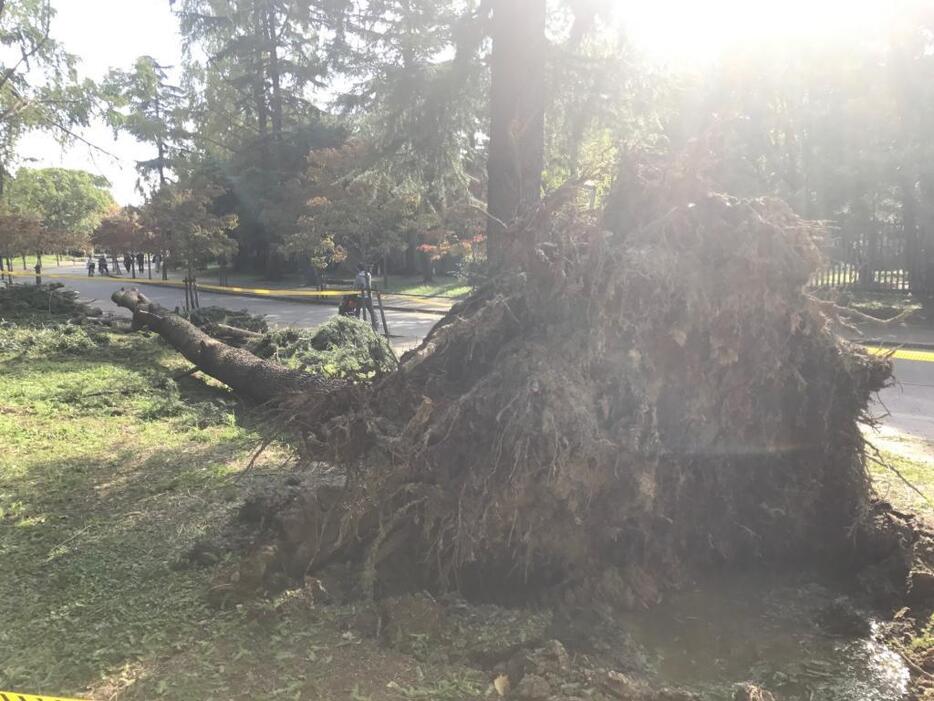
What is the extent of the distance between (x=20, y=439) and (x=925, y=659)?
661 centimetres

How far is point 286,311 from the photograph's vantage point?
68.0ft

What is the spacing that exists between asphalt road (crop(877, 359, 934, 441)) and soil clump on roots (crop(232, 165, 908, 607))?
2771 millimetres

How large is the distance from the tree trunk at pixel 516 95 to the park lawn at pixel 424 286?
638 inches

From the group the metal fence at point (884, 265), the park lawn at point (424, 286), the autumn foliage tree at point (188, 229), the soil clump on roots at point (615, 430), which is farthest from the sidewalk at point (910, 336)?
the autumn foliage tree at point (188, 229)

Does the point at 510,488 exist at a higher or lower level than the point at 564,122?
lower

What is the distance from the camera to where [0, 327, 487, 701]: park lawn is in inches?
99.4

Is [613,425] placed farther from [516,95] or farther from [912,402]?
[912,402]

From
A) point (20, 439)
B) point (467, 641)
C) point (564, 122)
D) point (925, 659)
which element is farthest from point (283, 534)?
point (564, 122)

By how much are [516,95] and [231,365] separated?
4.59 meters

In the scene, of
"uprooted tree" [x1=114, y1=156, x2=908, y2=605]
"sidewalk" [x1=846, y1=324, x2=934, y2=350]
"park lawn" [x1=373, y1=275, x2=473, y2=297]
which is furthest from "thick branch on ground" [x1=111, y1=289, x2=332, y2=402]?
"park lawn" [x1=373, y1=275, x2=473, y2=297]

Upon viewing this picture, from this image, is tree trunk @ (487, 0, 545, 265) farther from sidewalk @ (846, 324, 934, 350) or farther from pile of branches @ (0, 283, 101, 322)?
pile of branches @ (0, 283, 101, 322)

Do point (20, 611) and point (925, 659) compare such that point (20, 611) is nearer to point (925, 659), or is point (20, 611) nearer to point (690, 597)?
point (690, 597)

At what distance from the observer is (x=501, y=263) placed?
400 cm

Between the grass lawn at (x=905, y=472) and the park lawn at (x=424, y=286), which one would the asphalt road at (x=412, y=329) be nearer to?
the grass lawn at (x=905, y=472)
